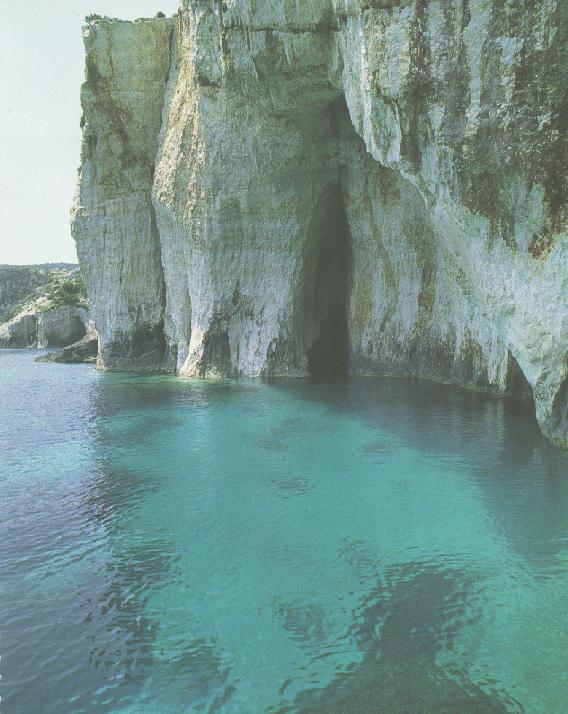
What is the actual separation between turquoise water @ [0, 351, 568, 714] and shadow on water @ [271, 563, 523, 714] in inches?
0.9

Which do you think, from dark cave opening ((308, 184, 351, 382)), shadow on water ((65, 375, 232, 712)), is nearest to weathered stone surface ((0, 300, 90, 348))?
dark cave opening ((308, 184, 351, 382))

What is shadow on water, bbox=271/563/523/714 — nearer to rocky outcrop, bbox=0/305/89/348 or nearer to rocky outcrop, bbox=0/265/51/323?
rocky outcrop, bbox=0/305/89/348

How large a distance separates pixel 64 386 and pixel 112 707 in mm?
23873

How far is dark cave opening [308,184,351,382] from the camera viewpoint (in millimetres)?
29016

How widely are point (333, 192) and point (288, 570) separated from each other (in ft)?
69.3

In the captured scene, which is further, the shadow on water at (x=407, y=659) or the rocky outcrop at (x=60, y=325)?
the rocky outcrop at (x=60, y=325)

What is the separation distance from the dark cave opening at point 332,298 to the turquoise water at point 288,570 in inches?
508

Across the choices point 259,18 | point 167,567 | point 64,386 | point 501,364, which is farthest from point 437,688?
point 64,386

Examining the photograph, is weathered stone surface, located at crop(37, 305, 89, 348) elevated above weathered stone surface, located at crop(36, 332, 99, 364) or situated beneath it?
elevated above

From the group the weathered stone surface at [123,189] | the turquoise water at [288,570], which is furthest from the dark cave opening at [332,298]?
the turquoise water at [288,570]

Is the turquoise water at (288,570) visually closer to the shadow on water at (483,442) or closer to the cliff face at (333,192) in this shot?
the shadow on water at (483,442)

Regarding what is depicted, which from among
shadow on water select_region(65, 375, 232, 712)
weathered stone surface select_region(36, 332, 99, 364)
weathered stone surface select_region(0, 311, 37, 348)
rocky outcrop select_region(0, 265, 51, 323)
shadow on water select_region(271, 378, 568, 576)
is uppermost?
rocky outcrop select_region(0, 265, 51, 323)

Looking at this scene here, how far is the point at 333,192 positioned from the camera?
89.9 ft

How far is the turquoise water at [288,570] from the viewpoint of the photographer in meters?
6.42
